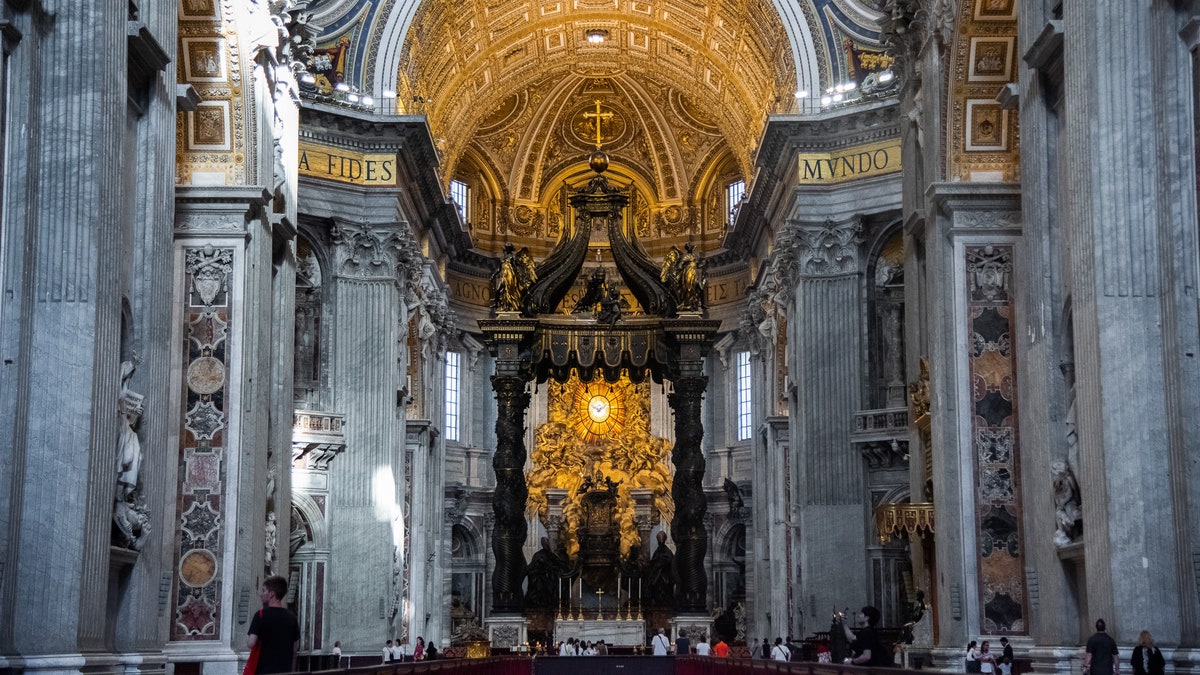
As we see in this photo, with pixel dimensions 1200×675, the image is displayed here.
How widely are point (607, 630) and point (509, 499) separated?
281 inches

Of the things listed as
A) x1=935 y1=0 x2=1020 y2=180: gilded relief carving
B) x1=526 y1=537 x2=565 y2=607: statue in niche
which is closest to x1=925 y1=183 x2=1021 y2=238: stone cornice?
x1=935 y1=0 x2=1020 y2=180: gilded relief carving

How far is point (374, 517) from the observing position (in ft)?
100

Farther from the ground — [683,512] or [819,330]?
[819,330]

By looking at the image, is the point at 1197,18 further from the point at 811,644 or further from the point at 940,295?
the point at 811,644

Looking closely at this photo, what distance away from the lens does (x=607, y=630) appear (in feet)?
124

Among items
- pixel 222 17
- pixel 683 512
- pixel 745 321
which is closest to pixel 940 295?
pixel 222 17

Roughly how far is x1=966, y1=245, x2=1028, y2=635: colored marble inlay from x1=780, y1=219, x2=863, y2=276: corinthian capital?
549 inches

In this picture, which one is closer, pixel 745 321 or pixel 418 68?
pixel 418 68

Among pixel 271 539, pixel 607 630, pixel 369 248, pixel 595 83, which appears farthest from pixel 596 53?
pixel 271 539

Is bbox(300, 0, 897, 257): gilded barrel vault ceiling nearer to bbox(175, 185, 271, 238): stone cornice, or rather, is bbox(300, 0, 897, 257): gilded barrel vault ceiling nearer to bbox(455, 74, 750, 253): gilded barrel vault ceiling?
bbox(455, 74, 750, 253): gilded barrel vault ceiling

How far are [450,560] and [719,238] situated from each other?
11.5 metres

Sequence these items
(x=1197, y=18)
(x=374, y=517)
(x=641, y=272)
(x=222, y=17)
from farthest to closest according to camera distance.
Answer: (x=641, y=272) → (x=374, y=517) → (x=222, y=17) → (x=1197, y=18)

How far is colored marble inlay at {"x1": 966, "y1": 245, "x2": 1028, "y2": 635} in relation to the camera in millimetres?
16578

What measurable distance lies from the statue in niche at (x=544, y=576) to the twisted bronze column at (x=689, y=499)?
570cm
